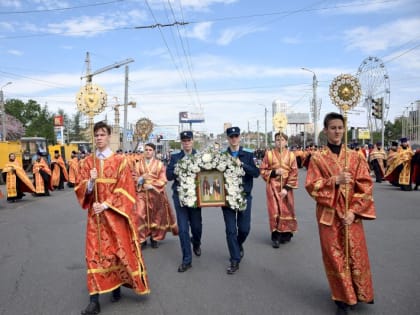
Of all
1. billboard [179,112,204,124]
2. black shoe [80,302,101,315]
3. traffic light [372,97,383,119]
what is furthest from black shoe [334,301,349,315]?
Result: billboard [179,112,204,124]

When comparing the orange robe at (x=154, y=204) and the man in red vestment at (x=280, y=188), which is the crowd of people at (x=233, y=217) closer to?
the man in red vestment at (x=280, y=188)

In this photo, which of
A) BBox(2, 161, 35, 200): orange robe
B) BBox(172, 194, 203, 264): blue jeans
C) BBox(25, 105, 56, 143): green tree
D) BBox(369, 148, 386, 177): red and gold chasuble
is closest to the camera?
BBox(172, 194, 203, 264): blue jeans

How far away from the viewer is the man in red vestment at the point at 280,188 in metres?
7.19

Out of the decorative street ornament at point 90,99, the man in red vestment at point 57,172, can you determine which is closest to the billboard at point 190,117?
the man in red vestment at point 57,172

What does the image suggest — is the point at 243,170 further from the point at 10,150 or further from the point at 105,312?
the point at 10,150

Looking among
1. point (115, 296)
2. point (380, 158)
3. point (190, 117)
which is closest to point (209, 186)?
point (115, 296)

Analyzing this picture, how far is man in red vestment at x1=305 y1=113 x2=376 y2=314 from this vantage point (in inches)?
161

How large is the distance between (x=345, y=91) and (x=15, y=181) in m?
13.8

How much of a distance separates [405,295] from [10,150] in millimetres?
24990

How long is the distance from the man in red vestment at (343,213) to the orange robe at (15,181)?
1352 centimetres

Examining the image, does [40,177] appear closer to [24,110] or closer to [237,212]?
[237,212]

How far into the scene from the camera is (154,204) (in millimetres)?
7598

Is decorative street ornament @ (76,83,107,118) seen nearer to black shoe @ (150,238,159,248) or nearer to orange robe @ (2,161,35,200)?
black shoe @ (150,238,159,248)

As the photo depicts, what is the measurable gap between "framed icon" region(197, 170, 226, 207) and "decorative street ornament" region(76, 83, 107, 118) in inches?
65.3
